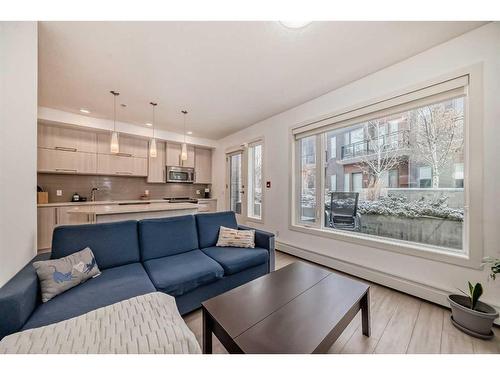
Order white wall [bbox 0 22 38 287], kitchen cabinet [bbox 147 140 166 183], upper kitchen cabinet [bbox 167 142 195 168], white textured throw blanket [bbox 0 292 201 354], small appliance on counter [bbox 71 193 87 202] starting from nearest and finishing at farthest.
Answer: white textured throw blanket [bbox 0 292 201 354] < white wall [bbox 0 22 38 287] < small appliance on counter [bbox 71 193 87 202] < kitchen cabinet [bbox 147 140 166 183] < upper kitchen cabinet [bbox 167 142 195 168]

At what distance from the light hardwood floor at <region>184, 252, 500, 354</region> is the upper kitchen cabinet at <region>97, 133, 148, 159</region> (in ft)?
13.2

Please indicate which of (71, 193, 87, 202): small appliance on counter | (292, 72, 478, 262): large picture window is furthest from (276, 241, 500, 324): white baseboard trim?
(71, 193, 87, 202): small appliance on counter

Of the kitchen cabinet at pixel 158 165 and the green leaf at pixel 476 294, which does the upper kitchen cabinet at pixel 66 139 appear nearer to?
the kitchen cabinet at pixel 158 165

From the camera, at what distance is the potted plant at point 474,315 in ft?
4.71

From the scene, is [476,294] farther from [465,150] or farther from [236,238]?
[236,238]

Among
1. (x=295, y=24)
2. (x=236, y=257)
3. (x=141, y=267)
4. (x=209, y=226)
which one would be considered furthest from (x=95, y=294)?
(x=295, y=24)

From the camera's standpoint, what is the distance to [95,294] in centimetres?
134

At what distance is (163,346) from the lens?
2.89 feet

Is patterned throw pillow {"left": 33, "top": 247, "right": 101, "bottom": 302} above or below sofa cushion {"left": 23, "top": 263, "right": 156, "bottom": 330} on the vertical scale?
above

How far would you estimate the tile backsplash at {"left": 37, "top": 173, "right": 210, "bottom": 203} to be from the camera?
12.6 feet

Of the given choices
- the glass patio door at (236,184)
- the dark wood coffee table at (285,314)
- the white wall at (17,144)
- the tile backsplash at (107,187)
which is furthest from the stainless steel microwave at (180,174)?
the dark wood coffee table at (285,314)

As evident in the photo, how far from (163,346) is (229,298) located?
0.49 meters

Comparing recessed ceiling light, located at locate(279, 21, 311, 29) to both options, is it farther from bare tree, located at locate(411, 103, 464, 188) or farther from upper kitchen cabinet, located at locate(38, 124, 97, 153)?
upper kitchen cabinet, located at locate(38, 124, 97, 153)
